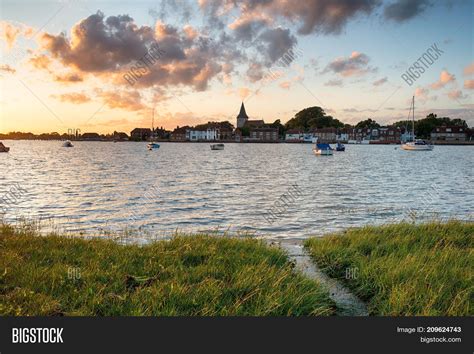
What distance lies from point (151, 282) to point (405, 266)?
5.21 metres

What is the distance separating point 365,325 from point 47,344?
3964 mm

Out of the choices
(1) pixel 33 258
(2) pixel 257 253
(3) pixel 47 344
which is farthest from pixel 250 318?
(1) pixel 33 258

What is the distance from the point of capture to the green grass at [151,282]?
605 cm

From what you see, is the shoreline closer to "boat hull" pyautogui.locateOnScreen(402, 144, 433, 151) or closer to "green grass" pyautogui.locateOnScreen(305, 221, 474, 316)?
"green grass" pyautogui.locateOnScreen(305, 221, 474, 316)

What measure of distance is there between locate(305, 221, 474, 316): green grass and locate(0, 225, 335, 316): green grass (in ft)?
3.56

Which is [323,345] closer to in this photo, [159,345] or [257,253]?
[159,345]

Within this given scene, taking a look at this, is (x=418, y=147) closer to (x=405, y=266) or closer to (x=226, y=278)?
(x=405, y=266)

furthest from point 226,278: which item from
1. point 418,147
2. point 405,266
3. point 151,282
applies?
point 418,147

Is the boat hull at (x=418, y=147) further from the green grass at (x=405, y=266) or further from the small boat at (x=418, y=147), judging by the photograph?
the green grass at (x=405, y=266)

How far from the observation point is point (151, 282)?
7.25 meters

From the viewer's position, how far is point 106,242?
10.7 m

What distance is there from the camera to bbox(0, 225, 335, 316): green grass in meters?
6.05

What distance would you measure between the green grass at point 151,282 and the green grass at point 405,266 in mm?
1084

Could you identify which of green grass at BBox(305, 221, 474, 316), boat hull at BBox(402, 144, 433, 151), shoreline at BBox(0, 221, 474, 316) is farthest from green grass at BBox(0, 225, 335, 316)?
boat hull at BBox(402, 144, 433, 151)
